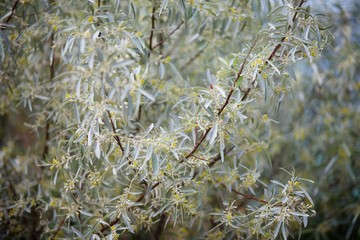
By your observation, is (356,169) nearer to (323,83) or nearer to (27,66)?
(323,83)

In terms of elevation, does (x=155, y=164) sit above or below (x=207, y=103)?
below

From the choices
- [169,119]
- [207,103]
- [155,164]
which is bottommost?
[169,119]

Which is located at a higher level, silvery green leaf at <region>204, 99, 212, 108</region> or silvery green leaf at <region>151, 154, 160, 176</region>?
silvery green leaf at <region>204, 99, 212, 108</region>

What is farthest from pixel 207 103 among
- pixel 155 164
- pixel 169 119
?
pixel 169 119

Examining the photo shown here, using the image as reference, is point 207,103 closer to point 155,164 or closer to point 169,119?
point 155,164

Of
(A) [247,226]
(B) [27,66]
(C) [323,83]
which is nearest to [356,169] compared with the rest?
(C) [323,83]

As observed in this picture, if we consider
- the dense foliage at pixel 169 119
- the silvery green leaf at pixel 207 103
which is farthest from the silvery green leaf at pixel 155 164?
the silvery green leaf at pixel 207 103

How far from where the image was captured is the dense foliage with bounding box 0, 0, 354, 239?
1.36 meters

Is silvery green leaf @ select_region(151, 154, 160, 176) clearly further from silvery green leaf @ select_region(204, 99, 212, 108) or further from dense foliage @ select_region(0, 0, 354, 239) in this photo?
silvery green leaf @ select_region(204, 99, 212, 108)

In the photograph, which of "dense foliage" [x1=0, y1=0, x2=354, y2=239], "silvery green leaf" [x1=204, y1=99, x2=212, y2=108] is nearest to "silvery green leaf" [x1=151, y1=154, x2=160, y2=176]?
"dense foliage" [x1=0, y1=0, x2=354, y2=239]

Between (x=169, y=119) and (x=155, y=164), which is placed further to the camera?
(x=169, y=119)

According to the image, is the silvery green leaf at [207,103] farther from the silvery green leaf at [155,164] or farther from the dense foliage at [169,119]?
the silvery green leaf at [155,164]

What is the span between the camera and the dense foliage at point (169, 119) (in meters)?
1.36

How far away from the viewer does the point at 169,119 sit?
1829mm
